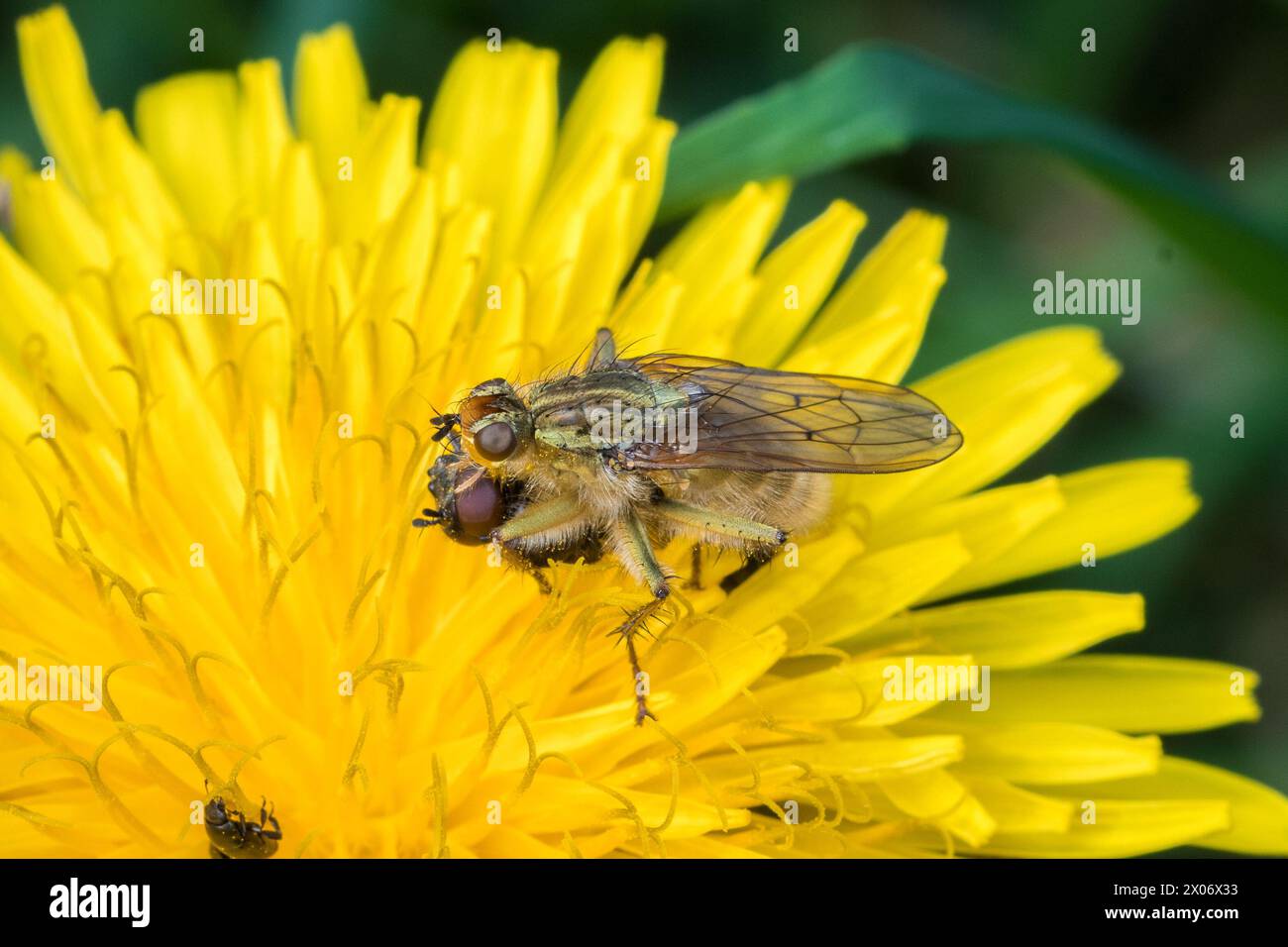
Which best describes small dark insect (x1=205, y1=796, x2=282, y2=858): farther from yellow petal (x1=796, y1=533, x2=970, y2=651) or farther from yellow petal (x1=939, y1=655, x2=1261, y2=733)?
yellow petal (x1=939, y1=655, x2=1261, y2=733)

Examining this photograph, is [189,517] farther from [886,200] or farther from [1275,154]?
[1275,154]

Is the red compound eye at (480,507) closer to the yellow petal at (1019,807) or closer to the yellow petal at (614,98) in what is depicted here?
the yellow petal at (1019,807)

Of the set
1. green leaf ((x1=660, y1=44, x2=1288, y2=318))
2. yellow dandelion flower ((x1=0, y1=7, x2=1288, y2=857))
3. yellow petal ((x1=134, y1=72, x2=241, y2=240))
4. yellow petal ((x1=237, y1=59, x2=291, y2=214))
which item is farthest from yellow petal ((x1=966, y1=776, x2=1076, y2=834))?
yellow petal ((x1=134, y1=72, x2=241, y2=240))

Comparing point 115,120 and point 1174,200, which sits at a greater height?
point 115,120

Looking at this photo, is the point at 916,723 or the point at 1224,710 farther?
the point at 1224,710

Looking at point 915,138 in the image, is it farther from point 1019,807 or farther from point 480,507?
point 1019,807

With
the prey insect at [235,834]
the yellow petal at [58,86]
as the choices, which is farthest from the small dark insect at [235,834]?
the yellow petal at [58,86]
